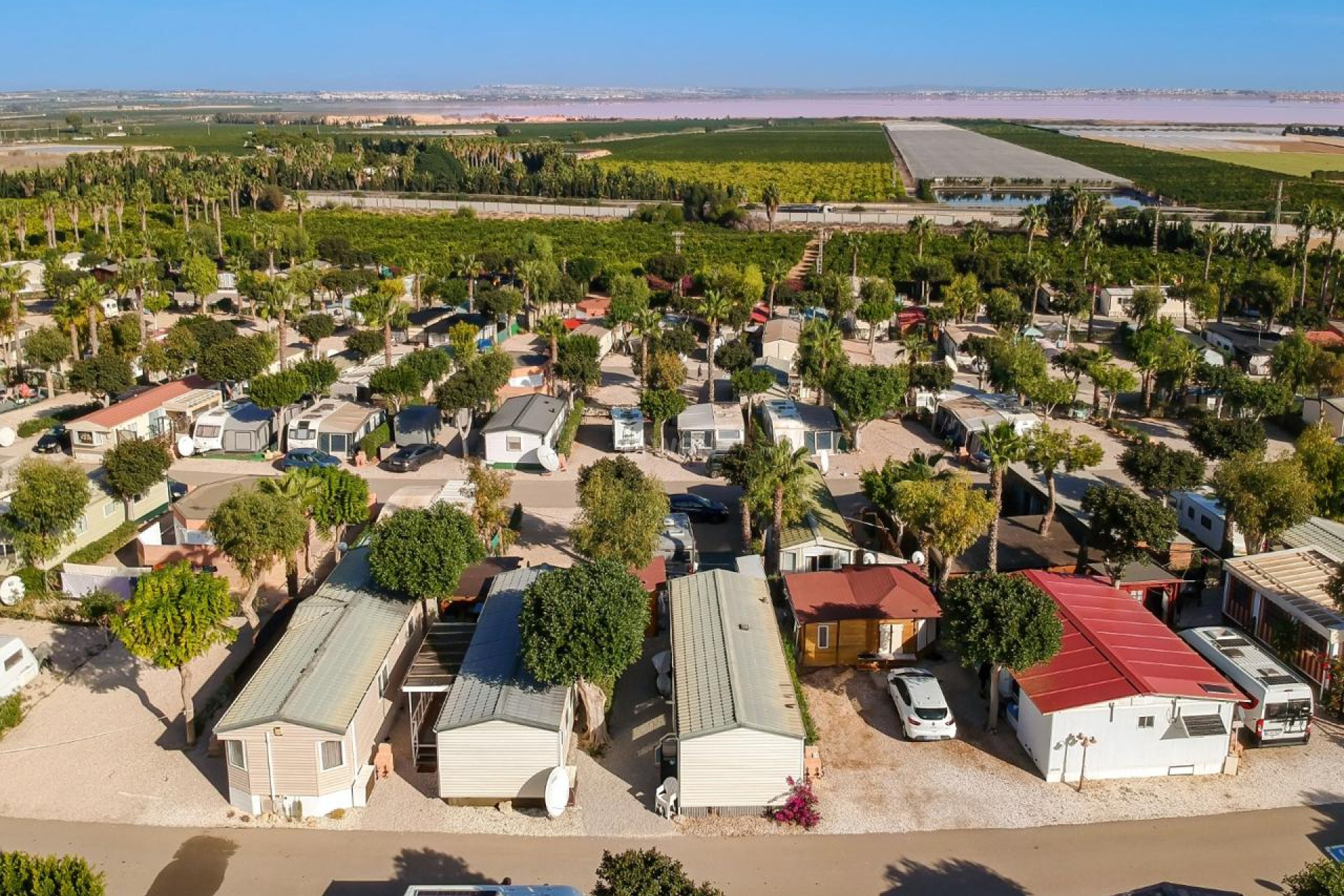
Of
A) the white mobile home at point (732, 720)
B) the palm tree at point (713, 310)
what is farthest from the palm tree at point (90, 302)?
the white mobile home at point (732, 720)

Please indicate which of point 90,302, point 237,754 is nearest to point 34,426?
point 90,302

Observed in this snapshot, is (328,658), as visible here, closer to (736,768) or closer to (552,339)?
(736,768)

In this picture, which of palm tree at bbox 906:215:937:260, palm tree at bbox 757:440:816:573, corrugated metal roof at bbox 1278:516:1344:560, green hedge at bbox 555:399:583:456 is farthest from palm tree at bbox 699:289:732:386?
palm tree at bbox 906:215:937:260

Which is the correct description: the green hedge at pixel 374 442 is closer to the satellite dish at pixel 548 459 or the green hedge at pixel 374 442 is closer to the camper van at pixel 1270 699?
the satellite dish at pixel 548 459

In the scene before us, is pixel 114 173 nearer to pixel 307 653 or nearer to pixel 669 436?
pixel 669 436

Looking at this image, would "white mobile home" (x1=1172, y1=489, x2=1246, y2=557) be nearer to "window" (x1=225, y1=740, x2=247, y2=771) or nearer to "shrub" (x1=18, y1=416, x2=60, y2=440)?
"window" (x1=225, y1=740, x2=247, y2=771)
